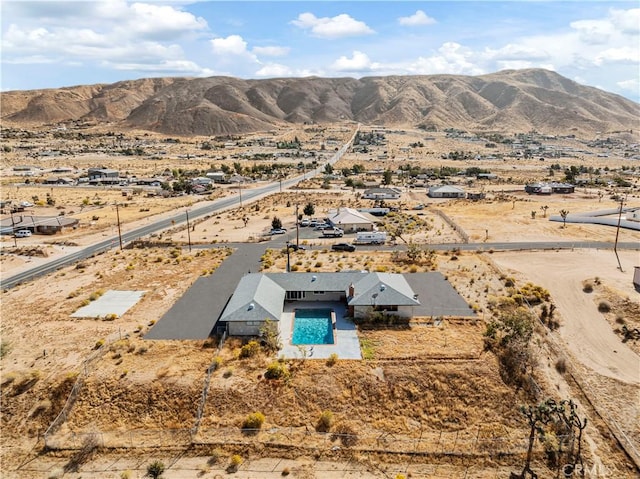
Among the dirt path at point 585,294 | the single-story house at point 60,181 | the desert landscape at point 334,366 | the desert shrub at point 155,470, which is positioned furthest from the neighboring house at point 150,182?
the desert shrub at point 155,470

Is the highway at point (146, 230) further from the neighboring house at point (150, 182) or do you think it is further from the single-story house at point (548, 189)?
the single-story house at point (548, 189)

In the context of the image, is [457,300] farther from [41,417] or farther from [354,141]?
[354,141]

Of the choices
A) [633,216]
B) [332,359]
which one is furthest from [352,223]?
[633,216]

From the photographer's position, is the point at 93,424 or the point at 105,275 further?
the point at 105,275

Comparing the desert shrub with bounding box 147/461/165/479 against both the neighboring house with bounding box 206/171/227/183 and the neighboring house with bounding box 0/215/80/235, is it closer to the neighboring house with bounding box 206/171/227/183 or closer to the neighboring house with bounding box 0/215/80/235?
the neighboring house with bounding box 0/215/80/235

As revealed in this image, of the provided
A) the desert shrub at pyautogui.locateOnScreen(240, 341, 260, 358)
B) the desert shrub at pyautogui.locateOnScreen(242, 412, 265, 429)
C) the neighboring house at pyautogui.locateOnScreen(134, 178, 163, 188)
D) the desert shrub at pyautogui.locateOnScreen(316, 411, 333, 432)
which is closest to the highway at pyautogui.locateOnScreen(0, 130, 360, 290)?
the neighboring house at pyautogui.locateOnScreen(134, 178, 163, 188)

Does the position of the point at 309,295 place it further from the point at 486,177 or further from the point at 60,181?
the point at 60,181

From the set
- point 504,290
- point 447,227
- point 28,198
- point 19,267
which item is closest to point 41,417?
point 19,267

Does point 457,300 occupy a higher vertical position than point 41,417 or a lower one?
higher
